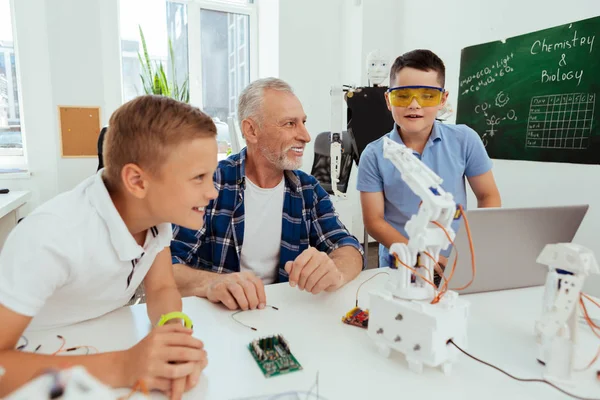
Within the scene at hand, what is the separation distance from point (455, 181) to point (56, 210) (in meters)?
1.54

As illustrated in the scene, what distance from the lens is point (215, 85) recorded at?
427 centimetres

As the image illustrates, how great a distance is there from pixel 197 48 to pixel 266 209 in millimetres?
3083

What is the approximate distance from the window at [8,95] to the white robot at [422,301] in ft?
11.7

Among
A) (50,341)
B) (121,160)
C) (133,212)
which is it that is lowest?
(50,341)

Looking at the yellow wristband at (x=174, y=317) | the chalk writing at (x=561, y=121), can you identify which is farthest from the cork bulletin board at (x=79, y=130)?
the chalk writing at (x=561, y=121)

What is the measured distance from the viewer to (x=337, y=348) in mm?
868

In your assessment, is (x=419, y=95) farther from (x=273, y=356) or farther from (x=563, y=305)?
(x=273, y=356)

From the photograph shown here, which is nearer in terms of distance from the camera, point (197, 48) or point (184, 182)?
point (184, 182)

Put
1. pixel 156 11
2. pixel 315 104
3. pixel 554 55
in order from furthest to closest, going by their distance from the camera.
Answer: pixel 315 104, pixel 156 11, pixel 554 55

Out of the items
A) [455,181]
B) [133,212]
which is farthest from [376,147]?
[133,212]

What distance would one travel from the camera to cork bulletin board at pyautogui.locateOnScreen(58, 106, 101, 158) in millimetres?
3260

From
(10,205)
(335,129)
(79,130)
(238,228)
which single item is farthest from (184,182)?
(79,130)

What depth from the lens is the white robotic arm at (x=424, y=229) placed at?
78 centimetres

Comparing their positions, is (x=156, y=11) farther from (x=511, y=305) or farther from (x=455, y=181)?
(x=511, y=305)
